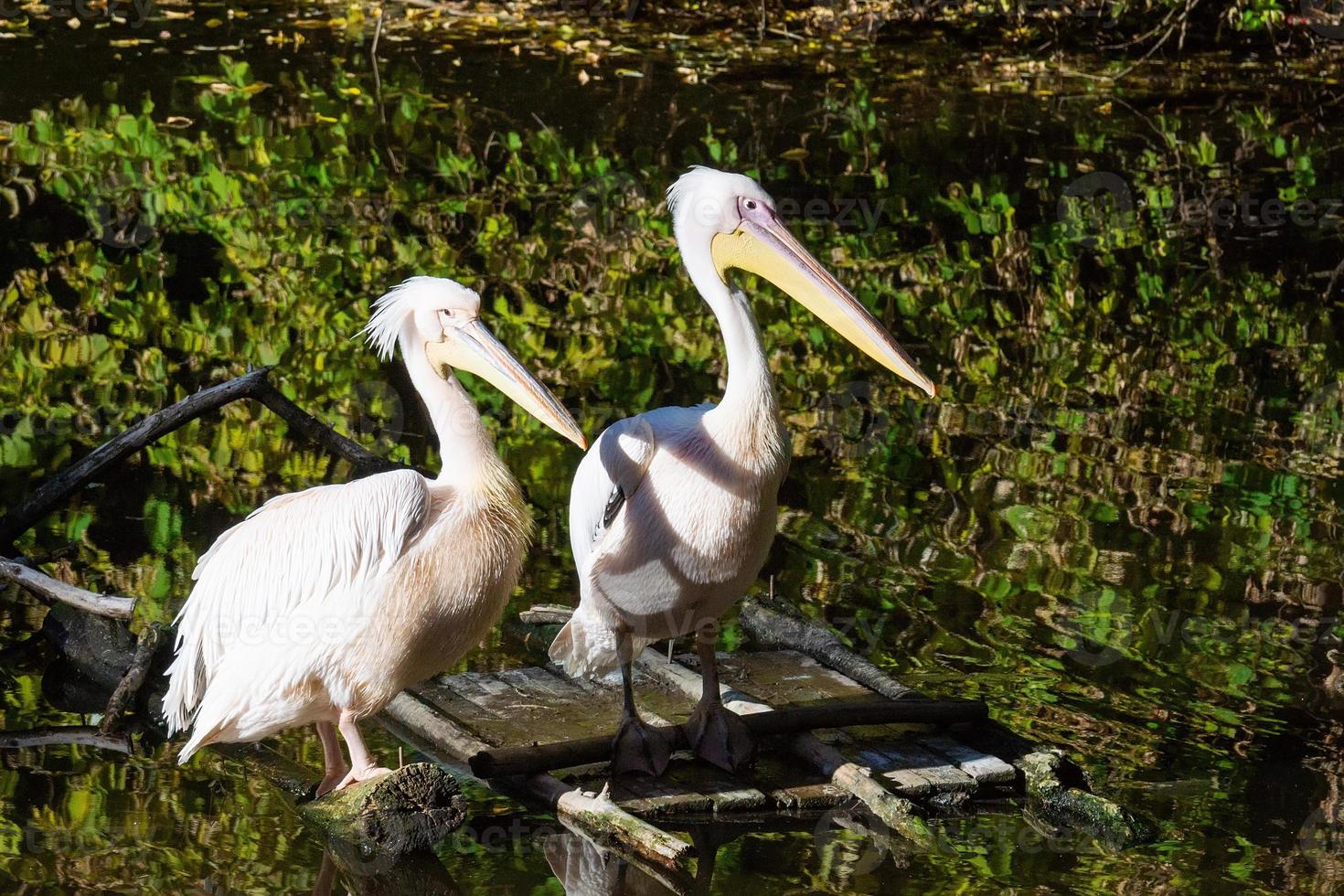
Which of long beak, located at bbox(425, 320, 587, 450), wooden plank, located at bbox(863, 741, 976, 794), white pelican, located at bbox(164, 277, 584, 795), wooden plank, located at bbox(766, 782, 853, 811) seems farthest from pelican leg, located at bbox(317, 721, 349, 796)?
wooden plank, located at bbox(863, 741, 976, 794)

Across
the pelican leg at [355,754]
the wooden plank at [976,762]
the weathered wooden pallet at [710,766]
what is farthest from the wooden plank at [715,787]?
the pelican leg at [355,754]

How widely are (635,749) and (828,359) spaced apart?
13.2 ft

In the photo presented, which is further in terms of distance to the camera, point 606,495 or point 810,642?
point 810,642

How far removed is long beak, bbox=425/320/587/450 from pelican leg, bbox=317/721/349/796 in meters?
0.95

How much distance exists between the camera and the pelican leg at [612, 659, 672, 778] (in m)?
4.25

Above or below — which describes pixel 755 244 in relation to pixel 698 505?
above

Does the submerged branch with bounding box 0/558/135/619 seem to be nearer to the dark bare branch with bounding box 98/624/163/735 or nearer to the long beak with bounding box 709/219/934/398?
the dark bare branch with bounding box 98/624/163/735

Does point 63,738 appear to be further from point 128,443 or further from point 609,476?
point 609,476

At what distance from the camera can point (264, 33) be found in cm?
1370

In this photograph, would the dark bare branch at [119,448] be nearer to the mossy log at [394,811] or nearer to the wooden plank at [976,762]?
the mossy log at [394,811]

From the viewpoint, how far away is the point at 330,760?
4121mm

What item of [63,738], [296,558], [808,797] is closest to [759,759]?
[808,797]

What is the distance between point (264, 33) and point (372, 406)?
25.4ft

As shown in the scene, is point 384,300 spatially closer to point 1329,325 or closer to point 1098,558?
point 1098,558
